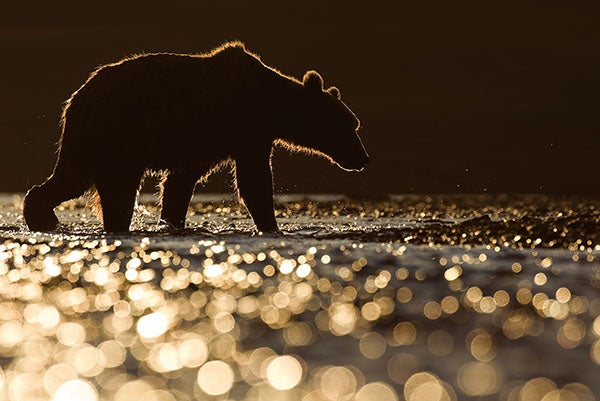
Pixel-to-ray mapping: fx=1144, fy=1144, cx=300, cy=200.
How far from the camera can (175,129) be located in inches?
685

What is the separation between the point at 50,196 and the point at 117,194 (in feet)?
5.28

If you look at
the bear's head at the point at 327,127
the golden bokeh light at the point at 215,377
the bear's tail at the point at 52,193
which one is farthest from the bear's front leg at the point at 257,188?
the golden bokeh light at the point at 215,377

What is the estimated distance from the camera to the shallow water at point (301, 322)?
223 inches

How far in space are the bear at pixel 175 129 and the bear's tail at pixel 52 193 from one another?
0.6 inches

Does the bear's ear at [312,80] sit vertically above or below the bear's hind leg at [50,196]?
above

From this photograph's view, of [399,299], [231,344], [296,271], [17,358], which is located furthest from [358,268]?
[17,358]

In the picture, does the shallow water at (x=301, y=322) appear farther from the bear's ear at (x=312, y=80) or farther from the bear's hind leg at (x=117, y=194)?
the bear's ear at (x=312, y=80)

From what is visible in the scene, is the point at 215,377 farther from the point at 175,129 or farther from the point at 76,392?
the point at 175,129

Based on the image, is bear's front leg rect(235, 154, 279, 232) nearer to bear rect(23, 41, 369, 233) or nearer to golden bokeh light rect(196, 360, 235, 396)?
bear rect(23, 41, 369, 233)

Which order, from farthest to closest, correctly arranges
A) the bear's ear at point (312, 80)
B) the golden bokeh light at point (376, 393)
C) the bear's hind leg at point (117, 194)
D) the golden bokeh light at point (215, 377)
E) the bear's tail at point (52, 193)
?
the bear's ear at point (312, 80) < the bear's tail at point (52, 193) < the bear's hind leg at point (117, 194) < the golden bokeh light at point (215, 377) < the golden bokeh light at point (376, 393)

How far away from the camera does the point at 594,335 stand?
7152 mm

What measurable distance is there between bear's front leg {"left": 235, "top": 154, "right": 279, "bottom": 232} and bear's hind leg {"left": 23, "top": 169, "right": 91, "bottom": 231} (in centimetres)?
239

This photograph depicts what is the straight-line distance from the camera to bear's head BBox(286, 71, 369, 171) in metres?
19.3

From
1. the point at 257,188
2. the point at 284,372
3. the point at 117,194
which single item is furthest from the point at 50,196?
the point at 284,372
